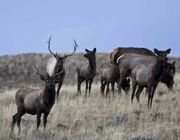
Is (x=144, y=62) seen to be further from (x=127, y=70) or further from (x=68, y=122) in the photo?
(x=68, y=122)

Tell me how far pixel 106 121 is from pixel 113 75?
8.17 metres

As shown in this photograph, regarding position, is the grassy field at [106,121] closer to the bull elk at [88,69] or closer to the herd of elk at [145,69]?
the herd of elk at [145,69]

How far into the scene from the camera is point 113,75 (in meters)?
23.2

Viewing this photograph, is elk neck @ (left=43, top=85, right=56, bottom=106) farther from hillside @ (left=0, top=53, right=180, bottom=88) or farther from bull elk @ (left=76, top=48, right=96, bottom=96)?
hillside @ (left=0, top=53, right=180, bottom=88)

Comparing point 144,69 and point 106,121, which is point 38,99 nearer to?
point 106,121

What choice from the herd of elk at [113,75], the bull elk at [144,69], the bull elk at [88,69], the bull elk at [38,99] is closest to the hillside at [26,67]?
the bull elk at [88,69]

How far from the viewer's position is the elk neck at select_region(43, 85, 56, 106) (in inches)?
549

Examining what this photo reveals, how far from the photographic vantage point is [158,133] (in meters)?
13.2

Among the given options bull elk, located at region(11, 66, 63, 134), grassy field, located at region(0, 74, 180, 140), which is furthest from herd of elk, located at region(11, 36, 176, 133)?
grassy field, located at region(0, 74, 180, 140)

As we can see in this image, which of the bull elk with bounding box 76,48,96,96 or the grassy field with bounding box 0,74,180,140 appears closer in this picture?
the grassy field with bounding box 0,74,180,140

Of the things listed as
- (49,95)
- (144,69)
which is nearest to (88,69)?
(144,69)

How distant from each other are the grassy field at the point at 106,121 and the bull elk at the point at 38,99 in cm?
43

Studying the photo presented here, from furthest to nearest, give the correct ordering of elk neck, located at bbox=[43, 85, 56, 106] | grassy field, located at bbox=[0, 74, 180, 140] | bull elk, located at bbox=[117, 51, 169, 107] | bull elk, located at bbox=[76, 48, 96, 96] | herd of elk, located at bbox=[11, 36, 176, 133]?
bull elk, located at bbox=[76, 48, 96, 96], bull elk, located at bbox=[117, 51, 169, 107], herd of elk, located at bbox=[11, 36, 176, 133], elk neck, located at bbox=[43, 85, 56, 106], grassy field, located at bbox=[0, 74, 180, 140]

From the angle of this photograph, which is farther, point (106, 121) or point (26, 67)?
point (26, 67)
